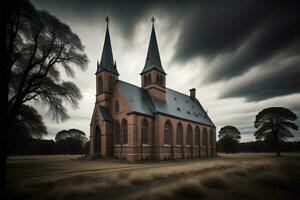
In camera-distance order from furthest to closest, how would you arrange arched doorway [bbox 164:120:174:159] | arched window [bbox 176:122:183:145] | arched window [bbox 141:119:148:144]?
arched window [bbox 176:122:183:145]
arched doorway [bbox 164:120:174:159]
arched window [bbox 141:119:148:144]

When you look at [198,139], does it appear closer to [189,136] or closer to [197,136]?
[197,136]

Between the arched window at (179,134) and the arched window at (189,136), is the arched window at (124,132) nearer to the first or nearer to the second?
the arched window at (179,134)

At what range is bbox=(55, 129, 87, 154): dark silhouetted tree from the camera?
7125 cm

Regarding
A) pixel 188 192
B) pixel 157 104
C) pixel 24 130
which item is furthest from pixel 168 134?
pixel 188 192

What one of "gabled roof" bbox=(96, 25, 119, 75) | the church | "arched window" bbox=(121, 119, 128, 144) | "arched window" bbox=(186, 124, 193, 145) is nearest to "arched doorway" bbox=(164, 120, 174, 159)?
the church

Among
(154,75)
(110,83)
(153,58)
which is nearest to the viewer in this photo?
(110,83)

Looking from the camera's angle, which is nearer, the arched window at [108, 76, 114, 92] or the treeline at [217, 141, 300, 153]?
the arched window at [108, 76, 114, 92]

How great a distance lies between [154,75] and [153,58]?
435cm

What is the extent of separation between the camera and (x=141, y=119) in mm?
32438

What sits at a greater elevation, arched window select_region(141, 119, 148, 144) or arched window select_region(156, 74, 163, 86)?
arched window select_region(156, 74, 163, 86)

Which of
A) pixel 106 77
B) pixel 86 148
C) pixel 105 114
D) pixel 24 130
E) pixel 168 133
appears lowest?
pixel 86 148

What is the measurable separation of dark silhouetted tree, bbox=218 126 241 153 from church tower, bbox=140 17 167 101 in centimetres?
4034

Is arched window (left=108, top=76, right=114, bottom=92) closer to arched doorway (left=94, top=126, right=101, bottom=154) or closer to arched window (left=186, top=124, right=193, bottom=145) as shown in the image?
arched doorway (left=94, top=126, right=101, bottom=154)

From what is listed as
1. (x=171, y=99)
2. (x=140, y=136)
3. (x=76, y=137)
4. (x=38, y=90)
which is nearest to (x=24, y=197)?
(x=38, y=90)
